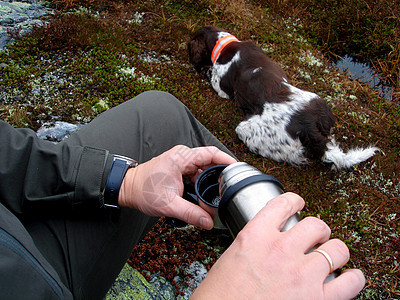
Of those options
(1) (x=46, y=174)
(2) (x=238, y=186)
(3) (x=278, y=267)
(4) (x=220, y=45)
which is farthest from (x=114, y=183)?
(4) (x=220, y=45)

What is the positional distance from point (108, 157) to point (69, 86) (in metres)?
2.99

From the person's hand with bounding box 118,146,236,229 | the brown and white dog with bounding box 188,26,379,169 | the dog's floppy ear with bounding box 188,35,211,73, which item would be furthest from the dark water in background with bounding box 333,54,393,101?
the person's hand with bounding box 118,146,236,229

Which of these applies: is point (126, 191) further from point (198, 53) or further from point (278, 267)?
point (198, 53)

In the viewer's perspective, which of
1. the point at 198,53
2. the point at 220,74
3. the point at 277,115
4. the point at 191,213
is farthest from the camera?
the point at 198,53

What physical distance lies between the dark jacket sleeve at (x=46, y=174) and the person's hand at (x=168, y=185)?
0.55 ft

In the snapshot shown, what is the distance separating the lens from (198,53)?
5492 mm

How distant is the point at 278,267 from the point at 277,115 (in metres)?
3.40

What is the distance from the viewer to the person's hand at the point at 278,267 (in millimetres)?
1060

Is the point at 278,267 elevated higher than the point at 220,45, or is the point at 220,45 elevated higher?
the point at 278,267

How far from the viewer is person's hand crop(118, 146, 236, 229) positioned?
1633 millimetres

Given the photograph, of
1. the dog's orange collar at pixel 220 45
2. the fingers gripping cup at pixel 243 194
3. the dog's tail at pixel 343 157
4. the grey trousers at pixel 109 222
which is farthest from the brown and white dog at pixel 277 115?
the fingers gripping cup at pixel 243 194

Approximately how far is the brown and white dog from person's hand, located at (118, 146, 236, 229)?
8.21 ft

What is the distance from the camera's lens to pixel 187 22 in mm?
6480

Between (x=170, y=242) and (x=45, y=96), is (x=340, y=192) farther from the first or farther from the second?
(x=45, y=96)
